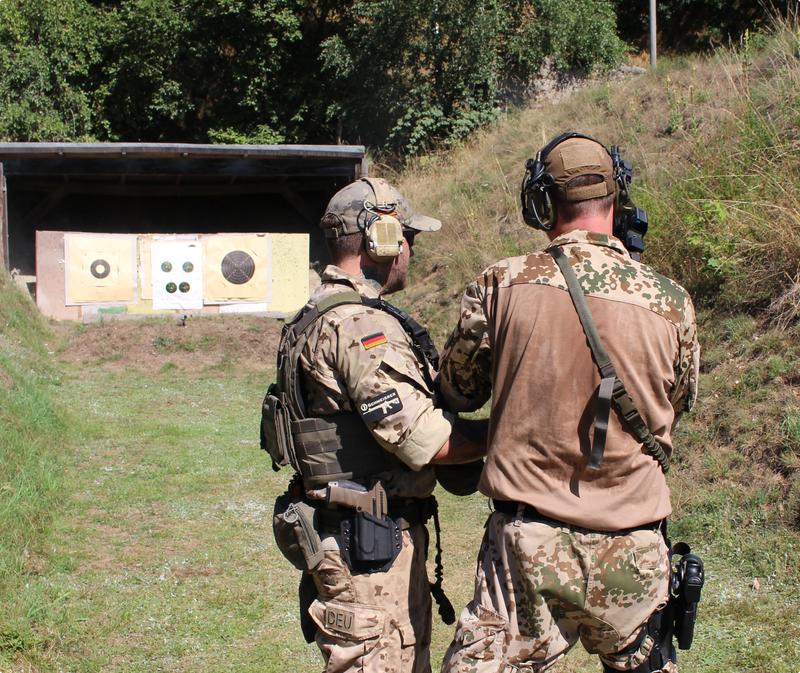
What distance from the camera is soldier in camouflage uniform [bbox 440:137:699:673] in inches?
92.1

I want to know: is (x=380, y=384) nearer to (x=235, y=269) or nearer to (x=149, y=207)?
(x=235, y=269)

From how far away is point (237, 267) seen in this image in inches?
634

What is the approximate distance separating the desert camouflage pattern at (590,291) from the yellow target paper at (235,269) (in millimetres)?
13788

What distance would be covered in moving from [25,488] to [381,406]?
4.20 meters

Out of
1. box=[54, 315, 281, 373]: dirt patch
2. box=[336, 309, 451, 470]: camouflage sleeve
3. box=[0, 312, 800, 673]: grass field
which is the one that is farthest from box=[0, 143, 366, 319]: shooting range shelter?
box=[336, 309, 451, 470]: camouflage sleeve

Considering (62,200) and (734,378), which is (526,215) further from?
(62,200)

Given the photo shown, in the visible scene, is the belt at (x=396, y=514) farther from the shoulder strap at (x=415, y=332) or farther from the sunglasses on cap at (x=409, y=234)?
the sunglasses on cap at (x=409, y=234)

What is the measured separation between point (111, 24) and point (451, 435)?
22.9m

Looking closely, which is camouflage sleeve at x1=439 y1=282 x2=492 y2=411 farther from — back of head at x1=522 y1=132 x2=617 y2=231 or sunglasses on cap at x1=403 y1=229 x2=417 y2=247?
sunglasses on cap at x1=403 y1=229 x2=417 y2=247

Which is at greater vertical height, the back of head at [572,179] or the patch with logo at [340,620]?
the back of head at [572,179]

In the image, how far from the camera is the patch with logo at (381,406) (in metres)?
Answer: 2.60

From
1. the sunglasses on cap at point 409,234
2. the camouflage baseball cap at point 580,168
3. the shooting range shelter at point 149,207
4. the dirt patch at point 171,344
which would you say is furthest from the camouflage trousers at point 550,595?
the shooting range shelter at point 149,207

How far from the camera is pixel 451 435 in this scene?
268cm

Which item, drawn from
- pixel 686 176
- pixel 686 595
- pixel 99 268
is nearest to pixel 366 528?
pixel 686 595
